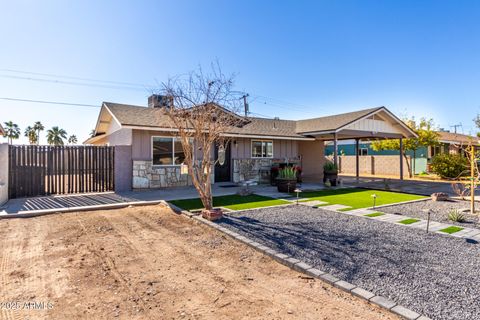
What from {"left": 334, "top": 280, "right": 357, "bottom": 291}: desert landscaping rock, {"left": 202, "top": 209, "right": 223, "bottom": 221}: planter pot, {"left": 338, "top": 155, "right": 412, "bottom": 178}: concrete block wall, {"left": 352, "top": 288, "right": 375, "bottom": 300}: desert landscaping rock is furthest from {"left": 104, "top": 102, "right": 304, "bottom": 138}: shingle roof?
{"left": 338, "top": 155, "right": 412, "bottom": 178}: concrete block wall

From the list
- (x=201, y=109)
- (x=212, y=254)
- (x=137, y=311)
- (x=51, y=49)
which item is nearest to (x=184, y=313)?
(x=137, y=311)

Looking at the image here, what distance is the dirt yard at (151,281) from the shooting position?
2.82 metres

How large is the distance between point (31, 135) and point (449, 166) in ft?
190

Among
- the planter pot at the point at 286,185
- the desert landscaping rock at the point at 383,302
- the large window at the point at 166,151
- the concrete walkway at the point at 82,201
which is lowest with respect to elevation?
the desert landscaping rock at the point at 383,302

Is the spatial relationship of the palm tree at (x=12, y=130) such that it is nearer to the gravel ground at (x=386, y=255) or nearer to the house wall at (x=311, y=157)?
the house wall at (x=311, y=157)

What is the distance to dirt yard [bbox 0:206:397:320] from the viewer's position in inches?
111

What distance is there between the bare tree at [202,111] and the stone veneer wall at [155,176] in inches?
183

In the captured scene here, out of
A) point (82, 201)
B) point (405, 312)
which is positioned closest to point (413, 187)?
point (405, 312)

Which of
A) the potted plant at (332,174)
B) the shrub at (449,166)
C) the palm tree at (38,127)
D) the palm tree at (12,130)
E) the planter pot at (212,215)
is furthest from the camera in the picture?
the palm tree at (38,127)

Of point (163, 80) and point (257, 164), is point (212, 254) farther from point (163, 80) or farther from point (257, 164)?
point (257, 164)

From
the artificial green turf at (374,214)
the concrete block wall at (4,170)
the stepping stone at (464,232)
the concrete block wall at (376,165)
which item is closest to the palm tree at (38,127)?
the concrete block wall at (4,170)

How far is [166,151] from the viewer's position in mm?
12406

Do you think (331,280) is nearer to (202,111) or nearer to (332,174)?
(202,111)

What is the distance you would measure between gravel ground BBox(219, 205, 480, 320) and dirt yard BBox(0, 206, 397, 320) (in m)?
0.51
